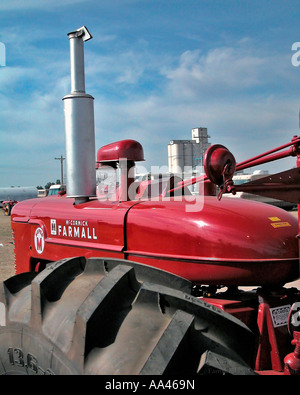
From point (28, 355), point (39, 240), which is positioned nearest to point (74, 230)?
point (39, 240)

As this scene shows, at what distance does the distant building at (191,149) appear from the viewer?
17406mm

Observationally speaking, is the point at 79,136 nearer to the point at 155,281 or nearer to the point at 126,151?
the point at 126,151

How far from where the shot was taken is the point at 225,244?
7.10 feet

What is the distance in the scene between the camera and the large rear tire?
1.59 meters

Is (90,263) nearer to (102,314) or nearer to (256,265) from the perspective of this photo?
(102,314)

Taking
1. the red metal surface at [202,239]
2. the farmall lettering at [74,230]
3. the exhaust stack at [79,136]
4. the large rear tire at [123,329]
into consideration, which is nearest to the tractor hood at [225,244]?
the red metal surface at [202,239]

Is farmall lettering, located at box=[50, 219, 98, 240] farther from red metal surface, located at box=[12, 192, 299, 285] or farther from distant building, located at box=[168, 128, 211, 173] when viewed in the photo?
distant building, located at box=[168, 128, 211, 173]

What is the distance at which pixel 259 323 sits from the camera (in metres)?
2.18

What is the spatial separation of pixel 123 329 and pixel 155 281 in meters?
0.34

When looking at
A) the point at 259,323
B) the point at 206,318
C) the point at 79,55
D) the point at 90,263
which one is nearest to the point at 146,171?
the point at 79,55

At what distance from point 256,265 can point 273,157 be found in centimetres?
56

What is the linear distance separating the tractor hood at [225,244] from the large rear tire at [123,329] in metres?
0.28

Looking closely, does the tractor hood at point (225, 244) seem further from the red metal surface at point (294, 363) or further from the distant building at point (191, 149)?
the distant building at point (191, 149)
